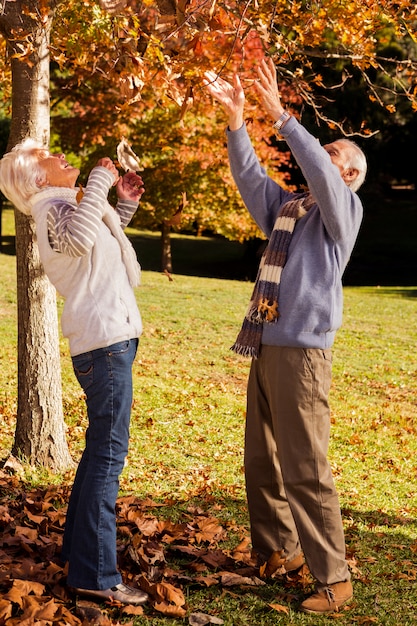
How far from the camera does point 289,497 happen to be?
3.93 meters

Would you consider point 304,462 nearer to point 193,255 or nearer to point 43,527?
point 43,527

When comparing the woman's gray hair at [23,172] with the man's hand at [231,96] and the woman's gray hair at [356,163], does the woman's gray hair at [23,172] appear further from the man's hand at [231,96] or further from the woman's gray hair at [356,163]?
the woman's gray hair at [356,163]

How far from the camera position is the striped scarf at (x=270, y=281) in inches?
153

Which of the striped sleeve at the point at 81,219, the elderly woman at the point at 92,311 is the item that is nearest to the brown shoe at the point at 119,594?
the elderly woman at the point at 92,311

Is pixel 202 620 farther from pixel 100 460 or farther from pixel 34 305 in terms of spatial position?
pixel 34 305

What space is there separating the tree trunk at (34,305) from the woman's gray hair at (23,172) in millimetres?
2101

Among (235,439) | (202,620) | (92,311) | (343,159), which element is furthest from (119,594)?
(235,439)

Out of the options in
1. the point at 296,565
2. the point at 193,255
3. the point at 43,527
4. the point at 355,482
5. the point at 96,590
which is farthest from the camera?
the point at 193,255

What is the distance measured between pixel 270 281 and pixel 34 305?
2.40m

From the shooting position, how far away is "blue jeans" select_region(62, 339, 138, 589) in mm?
3453

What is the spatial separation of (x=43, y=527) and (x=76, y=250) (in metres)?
1.96

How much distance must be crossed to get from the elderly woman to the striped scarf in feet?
1.95

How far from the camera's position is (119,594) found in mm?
3719

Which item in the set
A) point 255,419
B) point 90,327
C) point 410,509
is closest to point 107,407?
point 90,327
